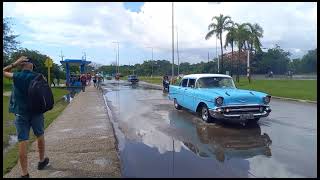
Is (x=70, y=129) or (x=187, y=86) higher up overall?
(x=187, y=86)

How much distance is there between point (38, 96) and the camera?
6.05 metres

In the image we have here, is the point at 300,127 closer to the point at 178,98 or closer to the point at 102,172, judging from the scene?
the point at 178,98

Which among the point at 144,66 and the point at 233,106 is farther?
the point at 144,66

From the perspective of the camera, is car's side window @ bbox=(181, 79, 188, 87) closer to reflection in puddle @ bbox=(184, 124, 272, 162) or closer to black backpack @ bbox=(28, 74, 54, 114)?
reflection in puddle @ bbox=(184, 124, 272, 162)

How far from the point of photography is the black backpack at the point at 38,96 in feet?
19.7

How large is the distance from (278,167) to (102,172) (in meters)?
2.93

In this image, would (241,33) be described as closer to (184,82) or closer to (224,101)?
(184,82)

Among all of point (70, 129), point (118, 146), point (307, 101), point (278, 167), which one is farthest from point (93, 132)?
point (307, 101)

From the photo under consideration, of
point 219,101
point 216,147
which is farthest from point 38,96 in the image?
point 219,101

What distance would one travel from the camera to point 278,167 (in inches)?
267

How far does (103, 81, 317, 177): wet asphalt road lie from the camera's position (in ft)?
21.6

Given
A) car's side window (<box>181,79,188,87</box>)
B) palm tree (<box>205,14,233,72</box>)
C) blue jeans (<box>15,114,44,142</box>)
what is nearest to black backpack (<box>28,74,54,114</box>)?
blue jeans (<box>15,114,44,142</box>)

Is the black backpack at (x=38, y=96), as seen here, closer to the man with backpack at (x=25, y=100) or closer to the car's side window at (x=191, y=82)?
the man with backpack at (x=25, y=100)

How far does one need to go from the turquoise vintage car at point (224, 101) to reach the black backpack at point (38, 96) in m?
6.05
